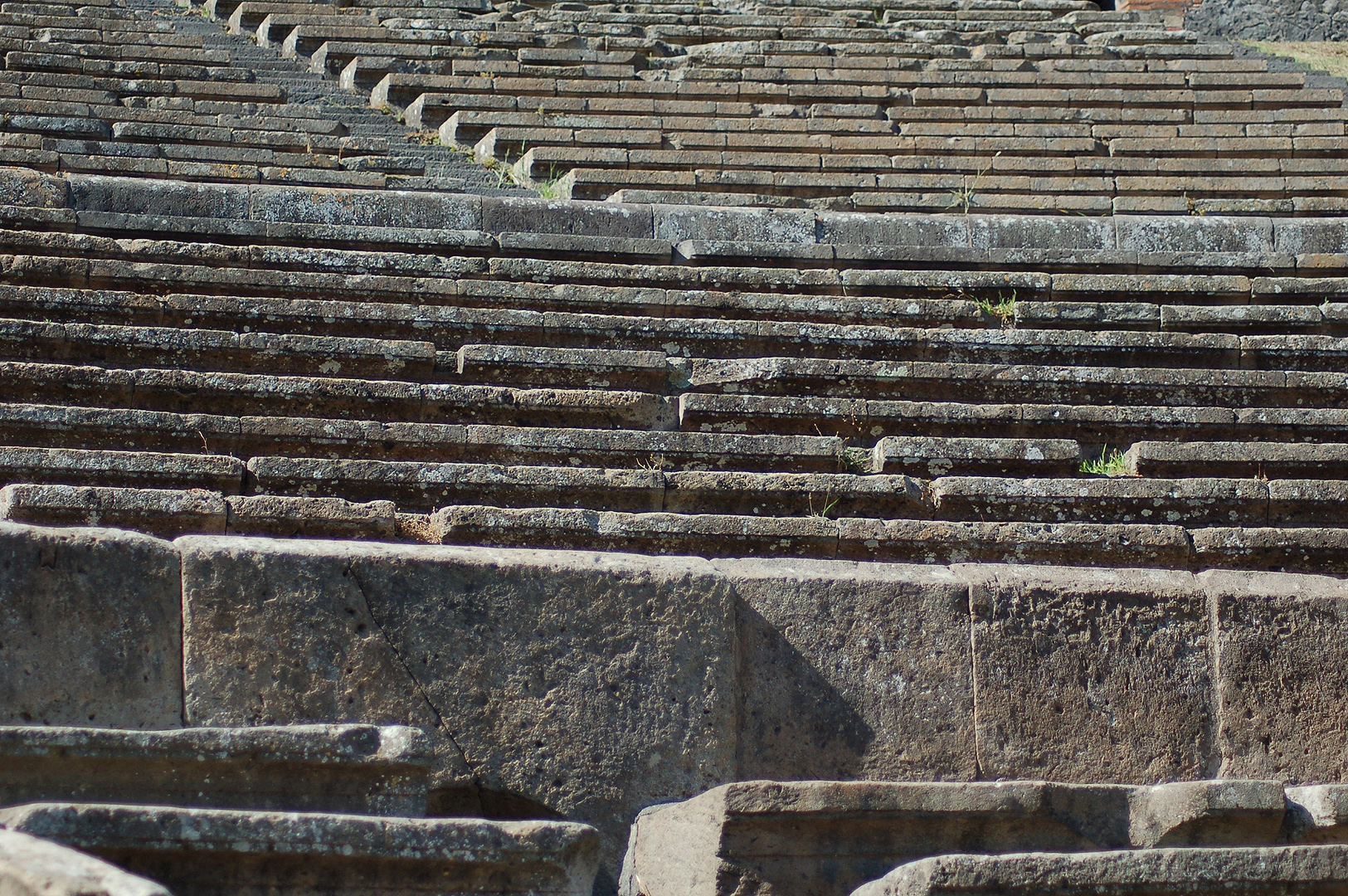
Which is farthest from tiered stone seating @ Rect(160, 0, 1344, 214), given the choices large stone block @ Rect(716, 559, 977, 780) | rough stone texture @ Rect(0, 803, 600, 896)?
rough stone texture @ Rect(0, 803, 600, 896)

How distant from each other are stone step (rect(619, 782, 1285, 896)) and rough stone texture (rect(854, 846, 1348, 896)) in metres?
0.11

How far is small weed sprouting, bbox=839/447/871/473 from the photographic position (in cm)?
472

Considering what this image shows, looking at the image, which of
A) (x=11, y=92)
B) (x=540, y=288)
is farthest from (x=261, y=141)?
(x=540, y=288)

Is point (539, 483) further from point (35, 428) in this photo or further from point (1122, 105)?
point (1122, 105)

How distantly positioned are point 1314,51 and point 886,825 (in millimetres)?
10539

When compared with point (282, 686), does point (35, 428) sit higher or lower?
higher

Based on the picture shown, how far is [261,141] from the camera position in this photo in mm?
6711

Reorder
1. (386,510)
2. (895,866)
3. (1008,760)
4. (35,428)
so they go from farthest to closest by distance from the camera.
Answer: (35,428), (386,510), (1008,760), (895,866)

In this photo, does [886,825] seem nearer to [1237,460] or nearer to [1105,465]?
[1105,465]

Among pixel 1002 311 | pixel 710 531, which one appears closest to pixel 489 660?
pixel 710 531

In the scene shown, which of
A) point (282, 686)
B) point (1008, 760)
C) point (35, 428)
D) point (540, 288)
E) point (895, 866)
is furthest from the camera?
point (540, 288)

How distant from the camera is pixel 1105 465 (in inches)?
193

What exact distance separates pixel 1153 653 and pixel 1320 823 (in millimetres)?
582

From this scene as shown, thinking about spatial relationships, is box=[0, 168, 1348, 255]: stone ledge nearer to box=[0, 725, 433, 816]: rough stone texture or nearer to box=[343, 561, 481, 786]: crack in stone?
box=[343, 561, 481, 786]: crack in stone
